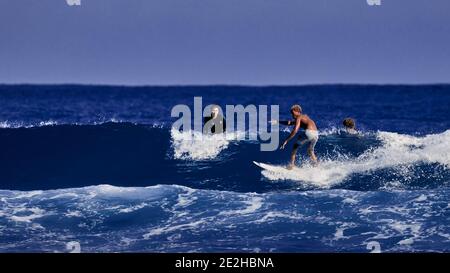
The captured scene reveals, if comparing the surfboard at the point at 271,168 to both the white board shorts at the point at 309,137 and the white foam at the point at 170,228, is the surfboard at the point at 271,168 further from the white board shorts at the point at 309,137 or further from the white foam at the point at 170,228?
the white foam at the point at 170,228

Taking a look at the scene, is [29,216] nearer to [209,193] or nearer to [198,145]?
[209,193]

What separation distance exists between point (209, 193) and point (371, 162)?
13.2 feet

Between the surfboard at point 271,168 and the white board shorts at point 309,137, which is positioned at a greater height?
the white board shorts at point 309,137

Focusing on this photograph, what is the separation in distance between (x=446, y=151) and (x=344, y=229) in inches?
231

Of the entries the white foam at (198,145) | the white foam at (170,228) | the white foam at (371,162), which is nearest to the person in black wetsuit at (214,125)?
the white foam at (198,145)

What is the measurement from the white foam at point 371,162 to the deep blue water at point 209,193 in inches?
1.1

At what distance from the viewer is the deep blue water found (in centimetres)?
891

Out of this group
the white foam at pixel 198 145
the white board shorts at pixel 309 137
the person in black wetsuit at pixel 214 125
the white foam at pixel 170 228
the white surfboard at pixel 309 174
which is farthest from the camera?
the person in black wetsuit at pixel 214 125

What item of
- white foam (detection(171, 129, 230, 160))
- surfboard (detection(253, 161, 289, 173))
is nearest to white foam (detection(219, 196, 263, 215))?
surfboard (detection(253, 161, 289, 173))

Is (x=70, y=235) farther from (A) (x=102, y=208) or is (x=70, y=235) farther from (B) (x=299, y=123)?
(B) (x=299, y=123)

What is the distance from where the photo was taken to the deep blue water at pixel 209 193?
8.91m

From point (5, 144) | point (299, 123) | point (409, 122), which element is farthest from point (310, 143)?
point (409, 122)

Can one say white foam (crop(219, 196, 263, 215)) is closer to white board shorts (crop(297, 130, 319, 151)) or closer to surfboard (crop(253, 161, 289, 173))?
surfboard (crop(253, 161, 289, 173))
